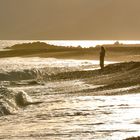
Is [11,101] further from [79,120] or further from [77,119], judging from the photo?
[79,120]

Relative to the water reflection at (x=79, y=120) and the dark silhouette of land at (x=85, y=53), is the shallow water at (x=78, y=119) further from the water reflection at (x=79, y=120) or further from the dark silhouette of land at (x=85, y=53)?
the dark silhouette of land at (x=85, y=53)

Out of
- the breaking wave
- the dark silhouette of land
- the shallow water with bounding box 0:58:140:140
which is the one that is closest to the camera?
the shallow water with bounding box 0:58:140:140

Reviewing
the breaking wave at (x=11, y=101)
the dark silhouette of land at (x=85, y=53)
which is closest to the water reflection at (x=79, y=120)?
the breaking wave at (x=11, y=101)

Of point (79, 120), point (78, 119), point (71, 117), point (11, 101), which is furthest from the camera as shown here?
point (11, 101)

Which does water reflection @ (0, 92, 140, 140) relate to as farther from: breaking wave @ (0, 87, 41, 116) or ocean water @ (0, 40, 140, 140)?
breaking wave @ (0, 87, 41, 116)

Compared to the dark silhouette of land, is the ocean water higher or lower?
lower

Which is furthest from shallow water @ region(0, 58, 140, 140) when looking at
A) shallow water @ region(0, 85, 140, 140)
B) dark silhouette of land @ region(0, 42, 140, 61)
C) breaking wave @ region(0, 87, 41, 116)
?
dark silhouette of land @ region(0, 42, 140, 61)

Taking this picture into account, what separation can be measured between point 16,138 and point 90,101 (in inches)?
204

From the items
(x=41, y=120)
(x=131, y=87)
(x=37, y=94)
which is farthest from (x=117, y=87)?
(x=41, y=120)

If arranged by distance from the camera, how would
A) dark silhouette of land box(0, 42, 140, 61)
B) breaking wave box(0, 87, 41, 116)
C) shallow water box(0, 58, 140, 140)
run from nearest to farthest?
shallow water box(0, 58, 140, 140) → breaking wave box(0, 87, 41, 116) → dark silhouette of land box(0, 42, 140, 61)

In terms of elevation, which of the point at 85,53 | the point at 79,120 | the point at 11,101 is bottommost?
the point at 79,120

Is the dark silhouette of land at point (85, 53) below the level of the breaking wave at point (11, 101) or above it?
above

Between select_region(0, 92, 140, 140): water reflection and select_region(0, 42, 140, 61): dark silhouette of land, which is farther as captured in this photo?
select_region(0, 42, 140, 61): dark silhouette of land

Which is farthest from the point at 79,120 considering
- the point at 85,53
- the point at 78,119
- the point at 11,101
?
the point at 85,53
